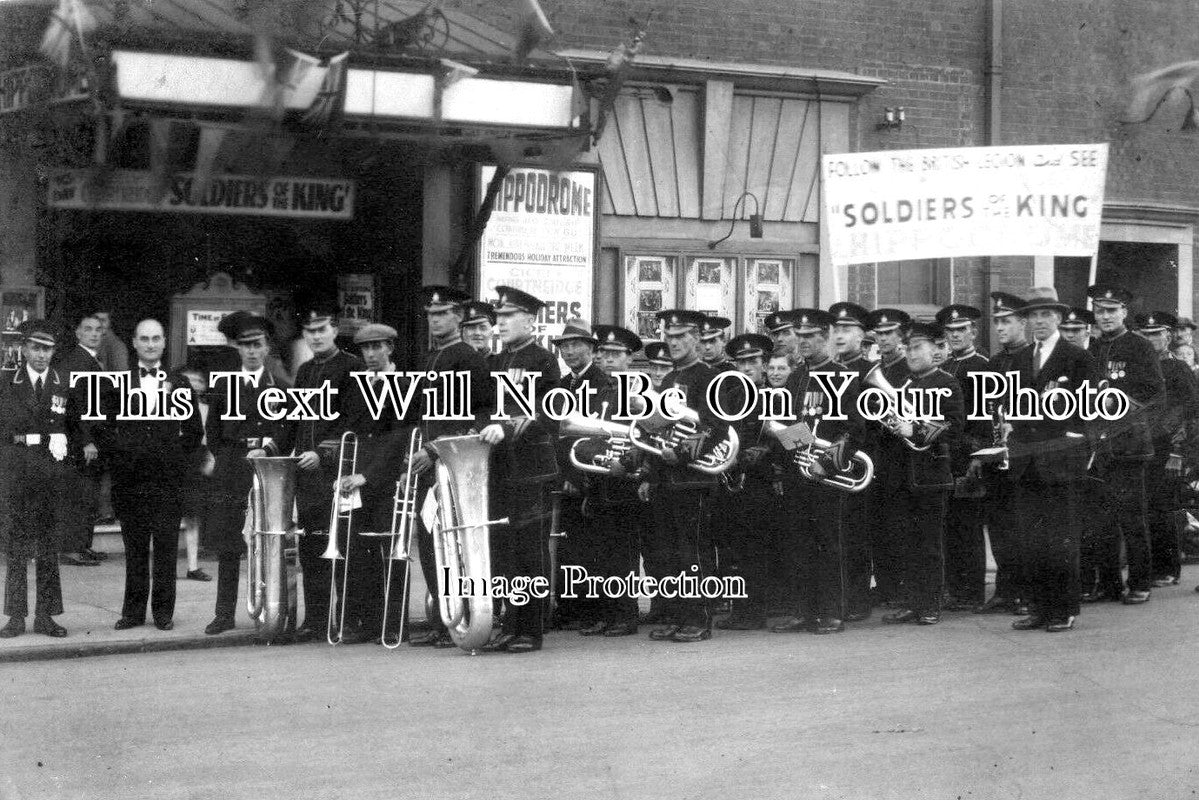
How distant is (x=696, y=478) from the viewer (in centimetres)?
823

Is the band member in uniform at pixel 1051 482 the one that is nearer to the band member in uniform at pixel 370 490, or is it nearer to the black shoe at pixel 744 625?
the black shoe at pixel 744 625

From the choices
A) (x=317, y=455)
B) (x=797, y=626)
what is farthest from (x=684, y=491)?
(x=317, y=455)

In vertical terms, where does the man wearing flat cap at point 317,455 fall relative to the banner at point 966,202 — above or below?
below

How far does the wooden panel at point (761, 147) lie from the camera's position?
13195 mm

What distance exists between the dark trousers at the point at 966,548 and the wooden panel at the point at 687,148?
4463 millimetres

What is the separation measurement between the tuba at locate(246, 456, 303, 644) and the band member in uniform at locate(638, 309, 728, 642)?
1930 millimetres

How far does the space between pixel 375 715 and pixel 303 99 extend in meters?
3.88

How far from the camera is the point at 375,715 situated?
620 centimetres

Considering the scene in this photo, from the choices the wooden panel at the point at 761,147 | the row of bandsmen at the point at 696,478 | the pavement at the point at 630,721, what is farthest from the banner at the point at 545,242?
the pavement at the point at 630,721

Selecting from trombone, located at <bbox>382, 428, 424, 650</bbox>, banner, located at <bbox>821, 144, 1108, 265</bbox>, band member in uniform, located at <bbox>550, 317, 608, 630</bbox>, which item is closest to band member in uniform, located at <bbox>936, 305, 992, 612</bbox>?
banner, located at <bbox>821, 144, 1108, 265</bbox>

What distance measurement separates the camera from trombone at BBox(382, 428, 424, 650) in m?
7.98

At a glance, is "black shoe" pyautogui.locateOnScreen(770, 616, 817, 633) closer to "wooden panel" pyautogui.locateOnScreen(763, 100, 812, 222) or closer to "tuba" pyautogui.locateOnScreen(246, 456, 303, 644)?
"tuba" pyautogui.locateOnScreen(246, 456, 303, 644)

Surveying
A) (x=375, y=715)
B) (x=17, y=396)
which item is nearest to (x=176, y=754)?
(x=375, y=715)

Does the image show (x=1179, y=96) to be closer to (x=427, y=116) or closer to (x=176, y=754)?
(x=427, y=116)
